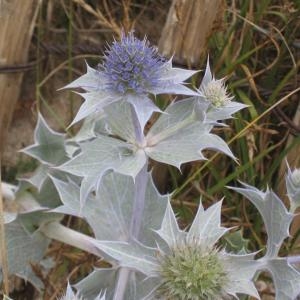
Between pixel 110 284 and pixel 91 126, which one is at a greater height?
pixel 91 126

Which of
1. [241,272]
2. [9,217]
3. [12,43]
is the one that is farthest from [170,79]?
[12,43]

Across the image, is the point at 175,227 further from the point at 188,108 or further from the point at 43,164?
the point at 43,164

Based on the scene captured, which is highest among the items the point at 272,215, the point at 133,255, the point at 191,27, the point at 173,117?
the point at 191,27

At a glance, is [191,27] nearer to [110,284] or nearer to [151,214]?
[151,214]

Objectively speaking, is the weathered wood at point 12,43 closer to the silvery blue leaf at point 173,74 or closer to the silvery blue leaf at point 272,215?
the silvery blue leaf at point 173,74

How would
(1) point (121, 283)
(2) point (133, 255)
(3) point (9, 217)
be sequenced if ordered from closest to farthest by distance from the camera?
1. (2) point (133, 255)
2. (1) point (121, 283)
3. (3) point (9, 217)

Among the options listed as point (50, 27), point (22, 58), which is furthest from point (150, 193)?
point (50, 27)

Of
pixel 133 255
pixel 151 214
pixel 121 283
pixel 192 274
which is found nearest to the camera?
pixel 192 274

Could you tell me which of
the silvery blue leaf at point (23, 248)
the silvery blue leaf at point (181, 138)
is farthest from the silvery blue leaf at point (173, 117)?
the silvery blue leaf at point (23, 248)
